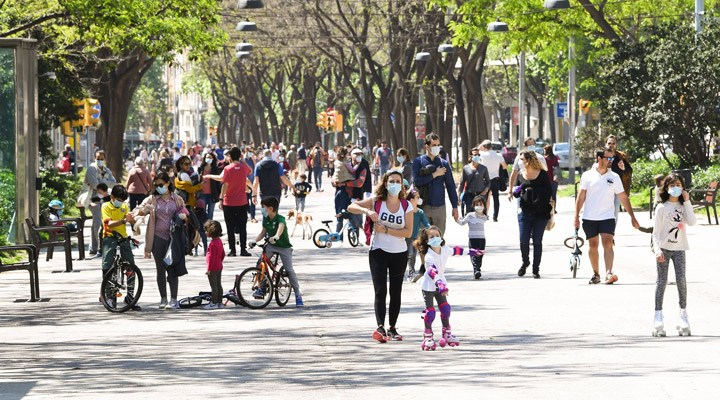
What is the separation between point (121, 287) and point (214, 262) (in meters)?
1.01

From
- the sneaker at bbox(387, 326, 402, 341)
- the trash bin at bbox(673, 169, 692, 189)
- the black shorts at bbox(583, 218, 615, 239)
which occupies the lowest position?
the sneaker at bbox(387, 326, 402, 341)

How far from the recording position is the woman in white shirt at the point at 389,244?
1348 cm

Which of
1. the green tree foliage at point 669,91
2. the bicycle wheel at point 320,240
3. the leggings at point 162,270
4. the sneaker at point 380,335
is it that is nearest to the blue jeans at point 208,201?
the bicycle wheel at point 320,240

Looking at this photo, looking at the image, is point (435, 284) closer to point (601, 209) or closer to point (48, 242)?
point (601, 209)

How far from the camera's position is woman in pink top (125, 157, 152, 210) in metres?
28.6

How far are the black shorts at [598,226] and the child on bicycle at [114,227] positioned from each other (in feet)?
17.1

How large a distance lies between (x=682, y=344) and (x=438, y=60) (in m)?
43.2

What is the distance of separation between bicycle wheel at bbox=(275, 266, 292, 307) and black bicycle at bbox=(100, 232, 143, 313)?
4.71ft

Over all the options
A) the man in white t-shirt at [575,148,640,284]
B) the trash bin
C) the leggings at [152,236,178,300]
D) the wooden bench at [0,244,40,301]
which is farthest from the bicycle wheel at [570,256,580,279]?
the trash bin

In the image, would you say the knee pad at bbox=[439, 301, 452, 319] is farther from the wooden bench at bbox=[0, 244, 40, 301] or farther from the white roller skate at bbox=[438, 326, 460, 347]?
the wooden bench at bbox=[0, 244, 40, 301]

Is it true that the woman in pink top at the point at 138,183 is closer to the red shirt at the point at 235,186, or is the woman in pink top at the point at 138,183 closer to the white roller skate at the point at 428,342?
the red shirt at the point at 235,186

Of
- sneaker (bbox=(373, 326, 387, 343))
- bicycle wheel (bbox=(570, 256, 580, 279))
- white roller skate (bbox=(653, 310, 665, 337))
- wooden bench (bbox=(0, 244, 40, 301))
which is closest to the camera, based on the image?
white roller skate (bbox=(653, 310, 665, 337))

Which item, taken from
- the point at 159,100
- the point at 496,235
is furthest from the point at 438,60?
the point at 159,100

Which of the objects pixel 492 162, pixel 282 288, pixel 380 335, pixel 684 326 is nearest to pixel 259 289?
pixel 282 288
